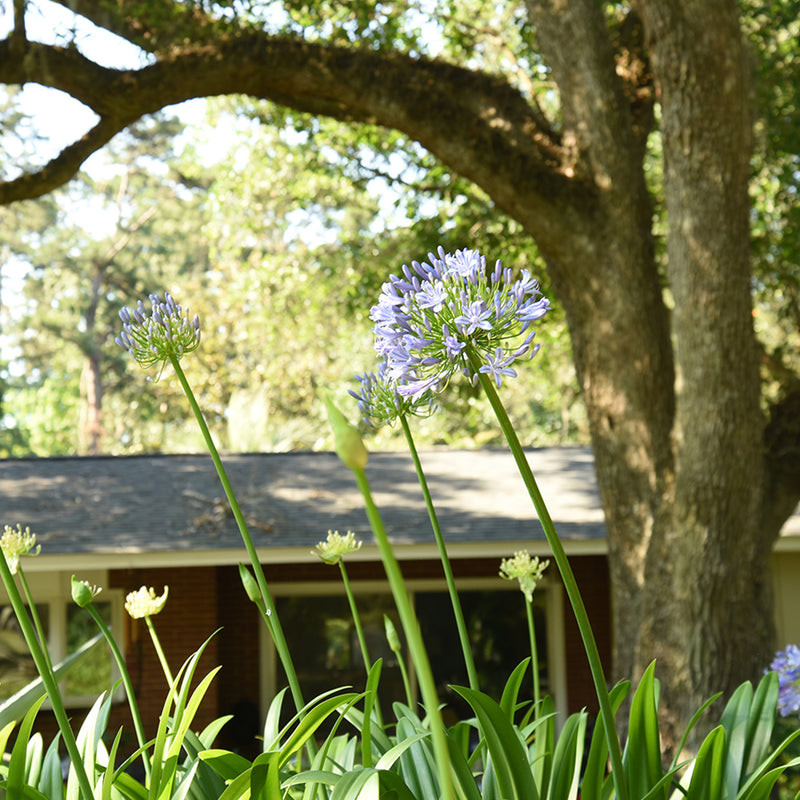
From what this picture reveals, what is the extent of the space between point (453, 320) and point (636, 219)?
571cm

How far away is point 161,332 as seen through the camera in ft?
6.34

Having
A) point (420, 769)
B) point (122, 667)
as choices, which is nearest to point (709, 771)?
point (420, 769)

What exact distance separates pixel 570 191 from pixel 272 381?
18.1 metres

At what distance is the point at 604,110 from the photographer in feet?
22.8

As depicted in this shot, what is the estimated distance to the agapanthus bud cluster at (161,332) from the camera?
1925mm

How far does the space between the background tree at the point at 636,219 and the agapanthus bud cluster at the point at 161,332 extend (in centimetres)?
457

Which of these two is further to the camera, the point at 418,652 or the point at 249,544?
the point at 249,544

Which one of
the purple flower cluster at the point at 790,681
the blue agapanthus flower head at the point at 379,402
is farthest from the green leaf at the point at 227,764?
the purple flower cluster at the point at 790,681

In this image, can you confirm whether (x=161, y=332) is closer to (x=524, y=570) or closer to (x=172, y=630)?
(x=524, y=570)

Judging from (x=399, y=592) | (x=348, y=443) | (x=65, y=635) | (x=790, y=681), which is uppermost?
(x=348, y=443)

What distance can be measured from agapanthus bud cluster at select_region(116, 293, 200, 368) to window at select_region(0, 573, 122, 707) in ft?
30.4

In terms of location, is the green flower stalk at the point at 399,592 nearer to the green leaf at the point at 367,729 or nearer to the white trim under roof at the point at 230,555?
the green leaf at the point at 367,729

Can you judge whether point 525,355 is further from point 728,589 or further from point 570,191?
point 570,191

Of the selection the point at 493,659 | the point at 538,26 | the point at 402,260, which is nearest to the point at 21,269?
the point at 402,260
